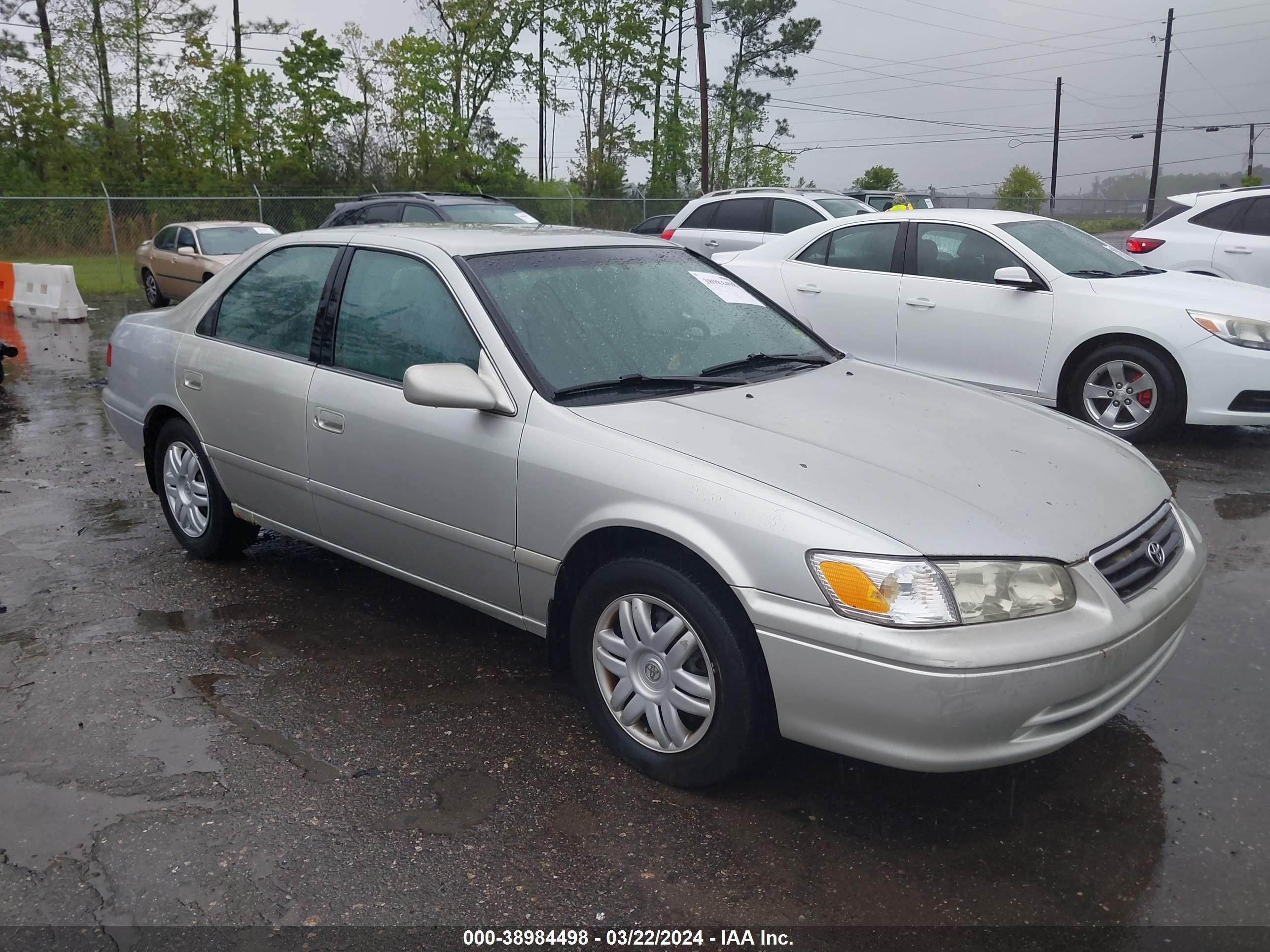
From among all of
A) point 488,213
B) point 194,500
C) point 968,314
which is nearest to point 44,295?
point 488,213

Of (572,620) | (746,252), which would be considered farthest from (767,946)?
(746,252)

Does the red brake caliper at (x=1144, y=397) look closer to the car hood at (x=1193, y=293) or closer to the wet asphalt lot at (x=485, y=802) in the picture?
the car hood at (x=1193, y=293)

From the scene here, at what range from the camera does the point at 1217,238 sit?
10719 millimetres

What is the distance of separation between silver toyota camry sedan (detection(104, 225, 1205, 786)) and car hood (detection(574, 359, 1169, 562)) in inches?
0.5

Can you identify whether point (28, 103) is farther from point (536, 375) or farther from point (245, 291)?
A: point (536, 375)

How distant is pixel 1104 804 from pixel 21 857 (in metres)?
3.02

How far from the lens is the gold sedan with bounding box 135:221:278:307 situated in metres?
16.5

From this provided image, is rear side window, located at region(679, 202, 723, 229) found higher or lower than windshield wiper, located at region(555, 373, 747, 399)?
higher

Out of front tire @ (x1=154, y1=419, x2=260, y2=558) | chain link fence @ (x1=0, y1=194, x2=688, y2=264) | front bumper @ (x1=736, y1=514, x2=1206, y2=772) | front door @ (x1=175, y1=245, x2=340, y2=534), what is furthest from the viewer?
chain link fence @ (x1=0, y1=194, x2=688, y2=264)

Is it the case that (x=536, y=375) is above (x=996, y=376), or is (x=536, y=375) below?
above

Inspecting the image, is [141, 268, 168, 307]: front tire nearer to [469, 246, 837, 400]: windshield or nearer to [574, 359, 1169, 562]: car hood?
[469, 246, 837, 400]: windshield

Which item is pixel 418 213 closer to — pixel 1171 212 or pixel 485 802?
pixel 1171 212

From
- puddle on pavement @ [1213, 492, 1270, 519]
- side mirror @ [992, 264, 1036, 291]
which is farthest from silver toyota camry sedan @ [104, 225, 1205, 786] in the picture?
side mirror @ [992, 264, 1036, 291]

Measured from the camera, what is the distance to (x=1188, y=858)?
2818 millimetres
